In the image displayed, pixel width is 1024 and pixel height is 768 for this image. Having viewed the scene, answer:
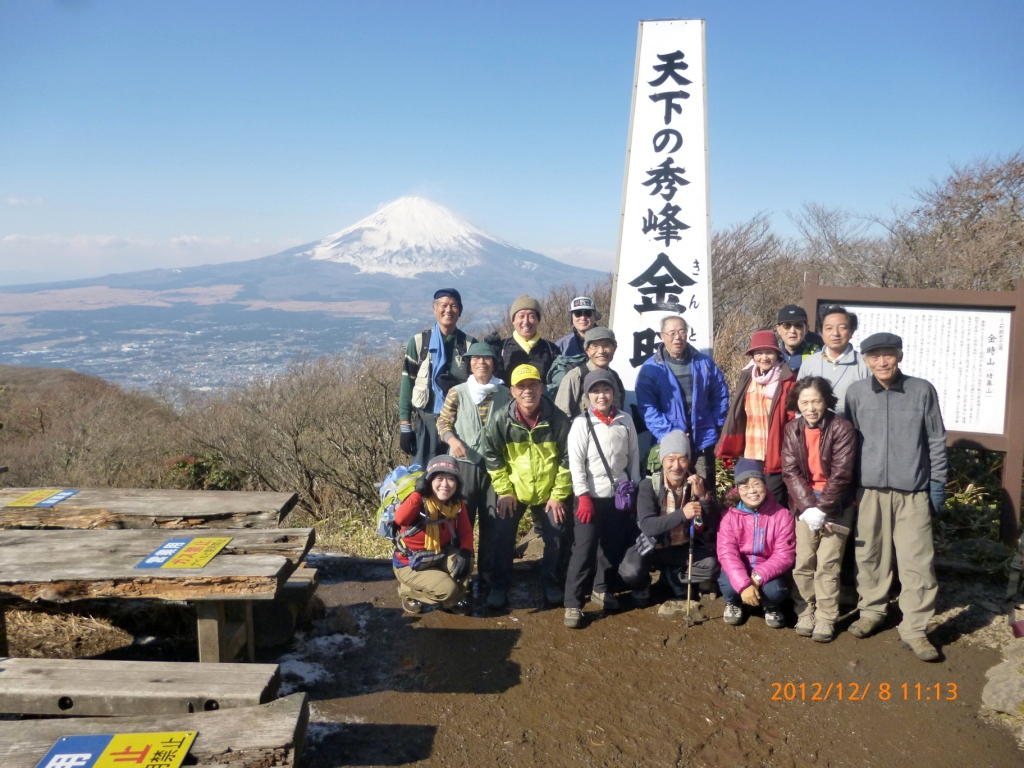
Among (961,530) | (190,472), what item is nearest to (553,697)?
(961,530)

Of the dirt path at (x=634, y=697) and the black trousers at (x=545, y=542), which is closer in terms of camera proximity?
the dirt path at (x=634, y=697)

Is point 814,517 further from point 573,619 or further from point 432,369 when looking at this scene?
point 432,369

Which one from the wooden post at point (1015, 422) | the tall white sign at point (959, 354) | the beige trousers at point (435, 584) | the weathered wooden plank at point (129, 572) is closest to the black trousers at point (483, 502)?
the beige trousers at point (435, 584)

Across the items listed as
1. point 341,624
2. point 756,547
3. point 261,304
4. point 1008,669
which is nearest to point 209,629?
point 341,624

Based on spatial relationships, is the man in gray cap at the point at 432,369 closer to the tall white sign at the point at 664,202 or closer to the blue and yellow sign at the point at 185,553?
the tall white sign at the point at 664,202

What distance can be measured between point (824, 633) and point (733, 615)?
1.67ft

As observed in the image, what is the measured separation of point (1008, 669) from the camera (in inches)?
135

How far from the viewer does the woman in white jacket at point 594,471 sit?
4191 millimetres

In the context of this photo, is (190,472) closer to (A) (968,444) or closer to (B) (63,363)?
(A) (968,444)

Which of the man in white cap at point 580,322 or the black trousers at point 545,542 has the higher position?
the man in white cap at point 580,322

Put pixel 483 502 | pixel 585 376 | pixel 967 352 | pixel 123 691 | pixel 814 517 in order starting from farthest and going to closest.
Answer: pixel 967 352, pixel 483 502, pixel 585 376, pixel 814 517, pixel 123 691

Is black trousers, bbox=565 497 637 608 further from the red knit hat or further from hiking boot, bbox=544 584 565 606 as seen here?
the red knit hat

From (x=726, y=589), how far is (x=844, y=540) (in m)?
0.76
